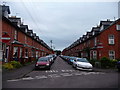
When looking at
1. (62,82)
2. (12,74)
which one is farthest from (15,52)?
(62,82)

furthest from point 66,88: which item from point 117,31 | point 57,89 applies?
point 117,31

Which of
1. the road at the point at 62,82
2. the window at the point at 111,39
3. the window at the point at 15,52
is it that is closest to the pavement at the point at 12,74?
the road at the point at 62,82

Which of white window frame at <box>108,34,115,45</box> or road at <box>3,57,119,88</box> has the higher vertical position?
white window frame at <box>108,34,115,45</box>

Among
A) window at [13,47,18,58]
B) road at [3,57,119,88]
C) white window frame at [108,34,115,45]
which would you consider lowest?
road at [3,57,119,88]

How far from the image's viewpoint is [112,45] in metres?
25.2

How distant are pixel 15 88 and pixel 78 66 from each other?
1044 cm

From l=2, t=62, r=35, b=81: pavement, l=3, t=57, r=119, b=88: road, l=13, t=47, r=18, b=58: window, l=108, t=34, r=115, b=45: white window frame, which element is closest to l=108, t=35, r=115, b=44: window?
l=108, t=34, r=115, b=45: white window frame

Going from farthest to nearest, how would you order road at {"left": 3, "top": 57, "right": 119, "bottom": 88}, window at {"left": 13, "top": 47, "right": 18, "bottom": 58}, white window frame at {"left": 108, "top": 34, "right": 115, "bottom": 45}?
white window frame at {"left": 108, "top": 34, "right": 115, "bottom": 45}
window at {"left": 13, "top": 47, "right": 18, "bottom": 58}
road at {"left": 3, "top": 57, "right": 119, "bottom": 88}

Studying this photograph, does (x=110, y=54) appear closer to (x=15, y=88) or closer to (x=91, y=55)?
(x=91, y=55)

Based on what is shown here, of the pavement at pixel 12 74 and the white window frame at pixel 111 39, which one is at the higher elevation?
the white window frame at pixel 111 39

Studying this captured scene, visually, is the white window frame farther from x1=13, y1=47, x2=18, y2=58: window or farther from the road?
x1=13, y1=47, x2=18, y2=58: window

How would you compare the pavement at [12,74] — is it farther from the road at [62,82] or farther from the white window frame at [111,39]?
the white window frame at [111,39]

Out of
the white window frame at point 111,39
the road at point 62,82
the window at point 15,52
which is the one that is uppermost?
the white window frame at point 111,39

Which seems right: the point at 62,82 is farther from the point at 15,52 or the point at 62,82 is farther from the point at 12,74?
the point at 15,52
